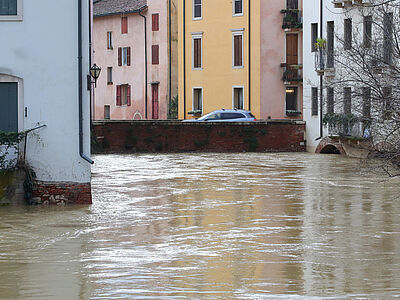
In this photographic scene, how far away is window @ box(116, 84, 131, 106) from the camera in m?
61.7

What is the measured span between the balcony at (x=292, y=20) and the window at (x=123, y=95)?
15856mm

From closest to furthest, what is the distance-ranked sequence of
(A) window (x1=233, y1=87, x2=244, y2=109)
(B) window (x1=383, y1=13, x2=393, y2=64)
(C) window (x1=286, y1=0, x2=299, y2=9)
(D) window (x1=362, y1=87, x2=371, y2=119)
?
(D) window (x1=362, y1=87, x2=371, y2=119), (B) window (x1=383, y1=13, x2=393, y2=64), (C) window (x1=286, y1=0, x2=299, y2=9), (A) window (x1=233, y1=87, x2=244, y2=109)

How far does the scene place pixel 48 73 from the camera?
789 inches

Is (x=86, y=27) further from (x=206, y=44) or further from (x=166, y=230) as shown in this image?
(x=206, y=44)

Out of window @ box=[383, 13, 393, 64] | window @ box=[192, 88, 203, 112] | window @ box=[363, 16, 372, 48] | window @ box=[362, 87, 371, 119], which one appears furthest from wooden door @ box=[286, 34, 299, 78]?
window @ box=[383, 13, 393, 64]

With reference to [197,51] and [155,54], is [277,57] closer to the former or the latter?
[197,51]

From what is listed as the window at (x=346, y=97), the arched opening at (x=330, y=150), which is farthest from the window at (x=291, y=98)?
the window at (x=346, y=97)

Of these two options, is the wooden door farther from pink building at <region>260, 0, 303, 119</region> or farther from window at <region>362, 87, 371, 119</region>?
window at <region>362, 87, 371, 119</region>

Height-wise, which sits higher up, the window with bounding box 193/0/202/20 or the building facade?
the window with bounding box 193/0/202/20

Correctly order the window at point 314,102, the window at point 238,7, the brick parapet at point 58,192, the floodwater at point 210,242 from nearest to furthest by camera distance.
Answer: the floodwater at point 210,242 → the brick parapet at point 58,192 → the window at point 314,102 → the window at point 238,7

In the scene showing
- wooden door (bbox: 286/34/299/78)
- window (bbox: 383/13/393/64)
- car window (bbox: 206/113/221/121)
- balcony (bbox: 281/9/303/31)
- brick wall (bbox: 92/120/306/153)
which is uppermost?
balcony (bbox: 281/9/303/31)

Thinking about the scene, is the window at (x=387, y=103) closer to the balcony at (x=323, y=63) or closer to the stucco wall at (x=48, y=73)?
the stucco wall at (x=48, y=73)

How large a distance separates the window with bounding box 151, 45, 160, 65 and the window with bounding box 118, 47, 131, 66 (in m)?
3.02

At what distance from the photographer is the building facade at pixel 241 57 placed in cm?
4959
